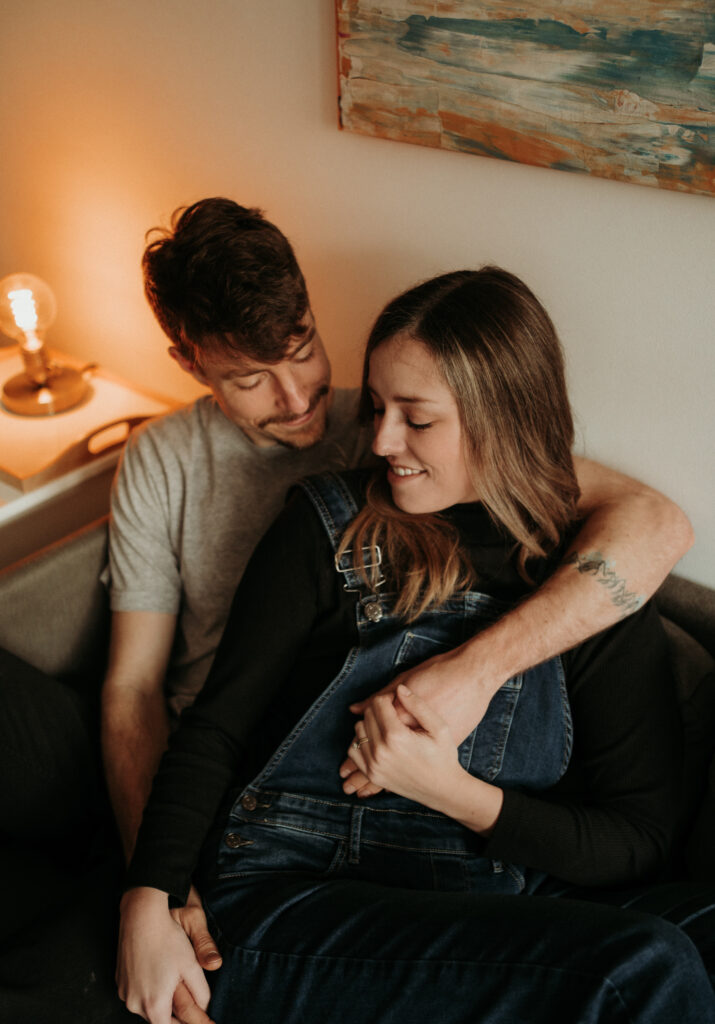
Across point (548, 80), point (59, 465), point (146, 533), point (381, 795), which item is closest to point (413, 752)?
point (381, 795)

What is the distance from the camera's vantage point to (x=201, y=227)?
1349mm

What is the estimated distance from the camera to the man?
1.18m

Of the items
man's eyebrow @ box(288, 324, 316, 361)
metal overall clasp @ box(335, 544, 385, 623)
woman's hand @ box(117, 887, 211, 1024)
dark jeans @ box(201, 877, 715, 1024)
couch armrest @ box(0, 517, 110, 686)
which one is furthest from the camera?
couch armrest @ box(0, 517, 110, 686)

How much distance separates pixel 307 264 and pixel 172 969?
1.25 metres

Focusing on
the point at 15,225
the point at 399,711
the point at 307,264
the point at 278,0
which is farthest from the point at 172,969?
the point at 15,225

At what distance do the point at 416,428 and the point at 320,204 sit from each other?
64cm

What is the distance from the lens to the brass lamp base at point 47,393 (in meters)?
1.99

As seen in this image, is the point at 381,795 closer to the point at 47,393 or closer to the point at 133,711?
the point at 133,711

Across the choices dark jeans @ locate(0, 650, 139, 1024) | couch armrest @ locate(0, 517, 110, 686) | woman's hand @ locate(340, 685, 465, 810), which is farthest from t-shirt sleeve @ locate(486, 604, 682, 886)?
couch armrest @ locate(0, 517, 110, 686)

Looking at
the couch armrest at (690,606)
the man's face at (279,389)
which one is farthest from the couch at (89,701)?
the man's face at (279,389)

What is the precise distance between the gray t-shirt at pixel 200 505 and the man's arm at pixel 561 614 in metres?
0.46

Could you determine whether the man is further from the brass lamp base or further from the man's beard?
the brass lamp base

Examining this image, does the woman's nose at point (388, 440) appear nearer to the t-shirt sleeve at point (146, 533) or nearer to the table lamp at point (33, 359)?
the t-shirt sleeve at point (146, 533)

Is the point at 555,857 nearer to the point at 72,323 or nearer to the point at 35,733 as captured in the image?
the point at 35,733
